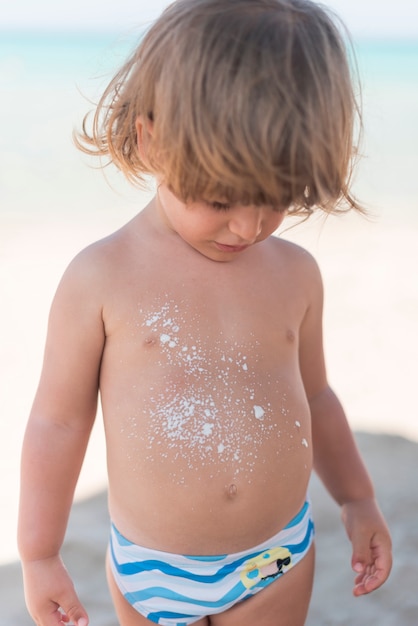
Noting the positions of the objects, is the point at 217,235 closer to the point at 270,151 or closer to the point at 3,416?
the point at 270,151

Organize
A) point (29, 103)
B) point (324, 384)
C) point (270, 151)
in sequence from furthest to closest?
1. point (29, 103)
2. point (324, 384)
3. point (270, 151)

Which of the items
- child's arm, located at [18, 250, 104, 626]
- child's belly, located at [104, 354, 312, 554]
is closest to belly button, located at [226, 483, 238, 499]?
child's belly, located at [104, 354, 312, 554]

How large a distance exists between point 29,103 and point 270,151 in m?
8.21

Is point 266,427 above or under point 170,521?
above

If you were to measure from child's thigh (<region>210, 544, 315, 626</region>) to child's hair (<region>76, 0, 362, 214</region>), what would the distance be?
73cm

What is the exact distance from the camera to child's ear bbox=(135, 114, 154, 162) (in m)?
1.38

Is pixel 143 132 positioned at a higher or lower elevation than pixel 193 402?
higher

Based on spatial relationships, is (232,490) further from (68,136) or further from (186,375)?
(68,136)

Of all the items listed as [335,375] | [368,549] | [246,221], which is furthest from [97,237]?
[246,221]

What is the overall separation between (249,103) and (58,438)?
69 cm

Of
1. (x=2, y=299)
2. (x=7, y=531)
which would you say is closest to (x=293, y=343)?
(x=7, y=531)

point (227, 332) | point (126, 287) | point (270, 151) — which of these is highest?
point (270, 151)

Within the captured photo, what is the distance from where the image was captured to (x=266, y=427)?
1502mm

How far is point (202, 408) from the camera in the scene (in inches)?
57.4
